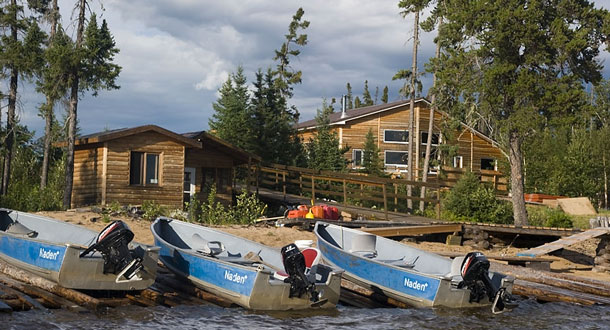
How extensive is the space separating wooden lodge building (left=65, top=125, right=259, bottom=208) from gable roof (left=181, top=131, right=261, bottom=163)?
4 cm

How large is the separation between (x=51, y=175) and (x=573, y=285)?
22.4 m

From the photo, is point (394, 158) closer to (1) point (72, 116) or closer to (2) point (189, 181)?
(2) point (189, 181)

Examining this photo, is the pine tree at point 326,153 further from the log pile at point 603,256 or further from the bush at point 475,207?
the log pile at point 603,256

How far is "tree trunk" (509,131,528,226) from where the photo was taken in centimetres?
2680

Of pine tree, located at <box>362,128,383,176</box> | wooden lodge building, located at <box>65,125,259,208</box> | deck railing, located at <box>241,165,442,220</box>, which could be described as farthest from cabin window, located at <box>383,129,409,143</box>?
wooden lodge building, located at <box>65,125,259,208</box>

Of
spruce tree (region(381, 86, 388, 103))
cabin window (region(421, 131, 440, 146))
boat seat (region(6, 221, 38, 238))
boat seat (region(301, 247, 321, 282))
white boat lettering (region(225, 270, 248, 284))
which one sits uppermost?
spruce tree (region(381, 86, 388, 103))

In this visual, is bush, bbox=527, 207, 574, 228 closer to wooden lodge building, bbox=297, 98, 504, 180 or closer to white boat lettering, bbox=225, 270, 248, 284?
wooden lodge building, bbox=297, 98, 504, 180

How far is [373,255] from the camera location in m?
14.2

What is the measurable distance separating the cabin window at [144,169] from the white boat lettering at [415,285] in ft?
46.7

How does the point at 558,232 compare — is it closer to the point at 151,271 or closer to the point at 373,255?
the point at 373,255

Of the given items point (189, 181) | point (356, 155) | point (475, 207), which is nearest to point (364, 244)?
point (189, 181)

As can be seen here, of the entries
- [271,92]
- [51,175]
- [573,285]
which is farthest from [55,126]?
[573,285]

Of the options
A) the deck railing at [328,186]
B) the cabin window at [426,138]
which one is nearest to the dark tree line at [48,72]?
the deck railing at [328,186]

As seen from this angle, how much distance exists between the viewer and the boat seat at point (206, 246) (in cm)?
1289
